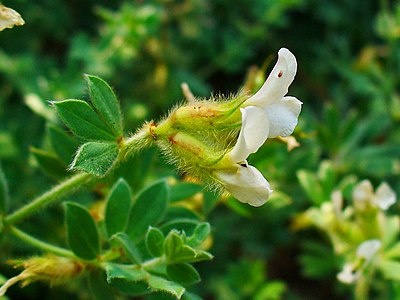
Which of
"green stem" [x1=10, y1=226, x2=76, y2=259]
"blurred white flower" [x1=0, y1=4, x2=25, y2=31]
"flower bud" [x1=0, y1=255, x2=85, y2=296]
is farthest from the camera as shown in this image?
"green stem" [x1=10, y1=226, x2=76, y2=259]

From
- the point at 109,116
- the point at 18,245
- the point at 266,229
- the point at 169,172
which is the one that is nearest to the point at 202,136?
the point at 109,116

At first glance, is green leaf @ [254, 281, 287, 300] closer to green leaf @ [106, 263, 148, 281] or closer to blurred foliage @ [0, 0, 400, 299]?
blurred foliage @ [0, 0, 400, 299]

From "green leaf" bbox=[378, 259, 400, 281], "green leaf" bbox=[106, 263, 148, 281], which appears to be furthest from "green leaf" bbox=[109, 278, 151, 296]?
"green leaf" bbox=[378, 259, 400, 281]

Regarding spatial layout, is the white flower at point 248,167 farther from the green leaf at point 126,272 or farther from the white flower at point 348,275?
the white flower at point 348,275

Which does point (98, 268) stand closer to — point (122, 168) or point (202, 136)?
point (122, 168)

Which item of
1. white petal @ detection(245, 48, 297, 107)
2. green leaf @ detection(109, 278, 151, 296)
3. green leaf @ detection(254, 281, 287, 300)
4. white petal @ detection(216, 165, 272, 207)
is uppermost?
white petal @ detection(245, 48, 297, 107)

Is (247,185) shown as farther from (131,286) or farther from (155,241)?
(131,286)

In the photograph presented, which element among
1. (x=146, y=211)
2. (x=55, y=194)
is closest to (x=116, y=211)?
(x=146, y=211)
